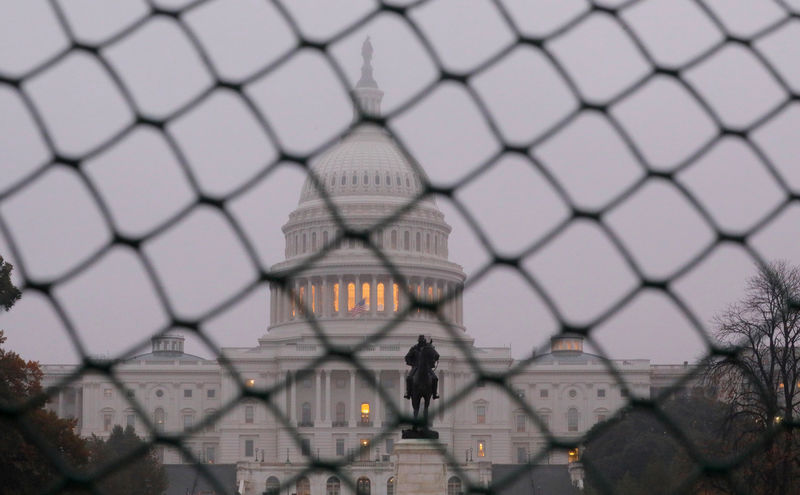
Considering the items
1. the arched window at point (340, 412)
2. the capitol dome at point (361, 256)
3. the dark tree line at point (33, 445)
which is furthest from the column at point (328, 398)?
the dark tree line at point (33, 445)

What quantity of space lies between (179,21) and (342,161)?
98.3 meters

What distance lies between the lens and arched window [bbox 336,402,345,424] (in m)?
103

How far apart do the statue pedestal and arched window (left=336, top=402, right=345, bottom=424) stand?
7415cm

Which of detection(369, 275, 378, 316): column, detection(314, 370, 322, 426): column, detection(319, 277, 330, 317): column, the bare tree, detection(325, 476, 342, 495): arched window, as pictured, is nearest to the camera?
the bare tree

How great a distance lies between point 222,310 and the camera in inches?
172

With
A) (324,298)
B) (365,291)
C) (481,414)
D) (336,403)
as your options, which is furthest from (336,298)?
(481,414)

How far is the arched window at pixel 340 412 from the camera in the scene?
103 metres

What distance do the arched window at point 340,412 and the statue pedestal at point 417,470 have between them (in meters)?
74.1

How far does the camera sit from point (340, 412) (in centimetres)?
10338

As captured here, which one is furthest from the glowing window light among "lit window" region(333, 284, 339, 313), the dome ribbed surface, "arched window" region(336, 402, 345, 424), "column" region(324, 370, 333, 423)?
"arched window" region(336, 402, 345, 424)

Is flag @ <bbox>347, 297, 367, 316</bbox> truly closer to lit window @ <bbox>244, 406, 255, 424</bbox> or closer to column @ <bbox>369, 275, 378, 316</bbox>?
column @ <bbox>369, 275, 378, 316</bbox>

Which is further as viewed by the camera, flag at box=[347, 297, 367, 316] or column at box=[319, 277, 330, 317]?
column at box=[319, 277, 330, 317]

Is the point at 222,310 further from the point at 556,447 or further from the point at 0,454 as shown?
the point at 0,454

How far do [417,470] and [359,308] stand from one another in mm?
70618
